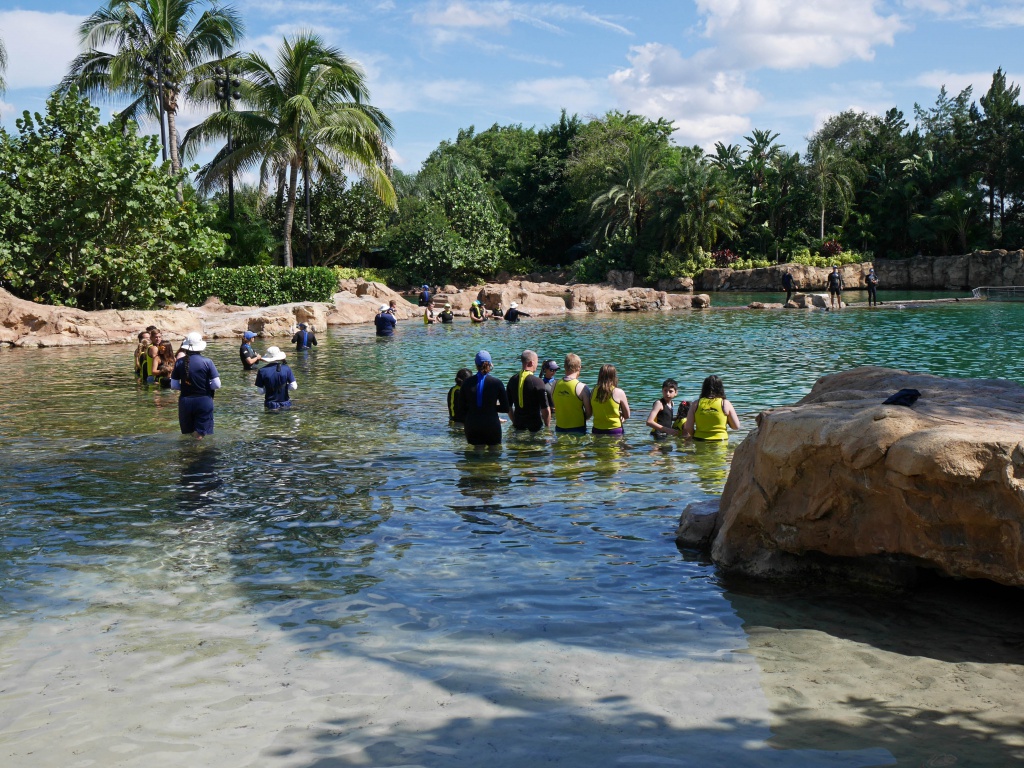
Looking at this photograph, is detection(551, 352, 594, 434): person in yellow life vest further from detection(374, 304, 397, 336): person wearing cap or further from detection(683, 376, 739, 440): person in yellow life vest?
detection(374, 304, 397, 336): person wearing cap

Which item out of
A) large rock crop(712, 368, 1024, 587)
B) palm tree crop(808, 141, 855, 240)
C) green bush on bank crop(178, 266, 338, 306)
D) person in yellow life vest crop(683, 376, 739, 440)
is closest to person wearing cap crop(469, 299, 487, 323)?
green bush on bank crop(178, 266, 338, 306)

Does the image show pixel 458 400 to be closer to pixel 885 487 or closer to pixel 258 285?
pixel 885 487

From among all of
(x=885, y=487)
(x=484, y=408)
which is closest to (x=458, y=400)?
(x=484, y=408)

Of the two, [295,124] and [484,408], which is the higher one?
[295,124]

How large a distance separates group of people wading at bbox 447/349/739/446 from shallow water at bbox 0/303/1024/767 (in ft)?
0.87

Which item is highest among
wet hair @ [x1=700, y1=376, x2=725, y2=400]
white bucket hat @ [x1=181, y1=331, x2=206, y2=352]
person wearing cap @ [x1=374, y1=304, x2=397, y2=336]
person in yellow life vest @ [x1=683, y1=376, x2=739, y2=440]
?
person wearing cap @ [x1=374, y1=304, x2=397, y2=336]

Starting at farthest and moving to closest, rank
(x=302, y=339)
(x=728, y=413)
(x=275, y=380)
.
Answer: (x=302, y=339), (x=275, y=380), (x=728, y=413)

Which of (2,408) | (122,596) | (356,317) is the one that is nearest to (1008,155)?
(356,317)

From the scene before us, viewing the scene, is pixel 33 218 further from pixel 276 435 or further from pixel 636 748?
pixel 636 748

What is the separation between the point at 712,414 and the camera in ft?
37.3

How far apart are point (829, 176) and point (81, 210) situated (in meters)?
42.9

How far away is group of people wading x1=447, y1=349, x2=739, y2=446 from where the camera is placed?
1143 centimetres

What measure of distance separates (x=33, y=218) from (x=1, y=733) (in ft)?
97.1

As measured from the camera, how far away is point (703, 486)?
31.7 feet
